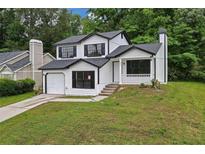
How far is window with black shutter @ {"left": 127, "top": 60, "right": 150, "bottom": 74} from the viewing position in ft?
68.9

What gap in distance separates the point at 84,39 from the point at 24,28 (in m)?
26.8

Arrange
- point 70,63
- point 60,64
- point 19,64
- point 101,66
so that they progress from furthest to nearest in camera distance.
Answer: point 19,64
point 60,64
point 70,63
point 101,66

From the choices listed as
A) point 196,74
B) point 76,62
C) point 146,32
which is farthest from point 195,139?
point 146,32

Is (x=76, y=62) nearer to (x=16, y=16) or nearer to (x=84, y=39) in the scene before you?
(x=84, y=39)

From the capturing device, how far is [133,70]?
21.6 metres

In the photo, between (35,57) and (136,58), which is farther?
→ (35,57)

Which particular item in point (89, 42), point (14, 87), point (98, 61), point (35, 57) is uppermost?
point (89, 42)

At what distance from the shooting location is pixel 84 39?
22.7m

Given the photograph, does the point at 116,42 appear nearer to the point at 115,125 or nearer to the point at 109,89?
the point at 109,89

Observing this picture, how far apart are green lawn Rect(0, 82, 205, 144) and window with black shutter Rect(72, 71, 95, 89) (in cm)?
599

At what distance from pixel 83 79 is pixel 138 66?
15.5ft

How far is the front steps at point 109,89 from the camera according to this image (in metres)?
19.4

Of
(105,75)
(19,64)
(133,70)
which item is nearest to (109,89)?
(105,75)
